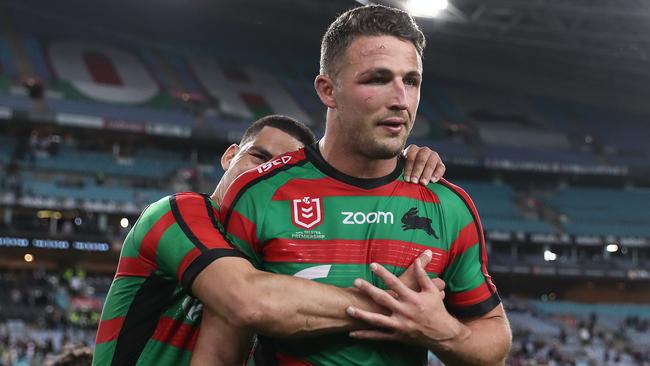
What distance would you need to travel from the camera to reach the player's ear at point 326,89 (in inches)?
120

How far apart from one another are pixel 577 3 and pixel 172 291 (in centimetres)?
2738

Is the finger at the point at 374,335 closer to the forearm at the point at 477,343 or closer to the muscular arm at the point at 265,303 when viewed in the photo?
the muscular arm at the point at 265,303

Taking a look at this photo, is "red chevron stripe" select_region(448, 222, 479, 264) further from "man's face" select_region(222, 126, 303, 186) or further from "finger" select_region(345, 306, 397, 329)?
"man's face" select_region(222, 126, 303, 186)

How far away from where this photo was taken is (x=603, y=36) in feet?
101

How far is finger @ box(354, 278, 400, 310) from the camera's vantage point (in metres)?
2.73

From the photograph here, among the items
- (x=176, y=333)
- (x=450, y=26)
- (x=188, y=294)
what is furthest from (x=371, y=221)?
(x=450, y=26)

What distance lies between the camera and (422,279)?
277 cm

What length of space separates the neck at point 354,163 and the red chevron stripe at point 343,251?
268 millimetres

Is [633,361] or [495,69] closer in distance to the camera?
[633,361]

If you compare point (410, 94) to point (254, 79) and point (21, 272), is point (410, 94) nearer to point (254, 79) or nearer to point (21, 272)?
point (21, 272)

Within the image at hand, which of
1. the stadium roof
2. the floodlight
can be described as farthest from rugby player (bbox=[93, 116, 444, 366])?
Result: the stadium roof

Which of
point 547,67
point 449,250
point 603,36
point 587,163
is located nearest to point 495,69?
point 547,67

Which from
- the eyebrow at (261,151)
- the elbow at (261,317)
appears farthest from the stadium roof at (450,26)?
the elbow at (261,317)

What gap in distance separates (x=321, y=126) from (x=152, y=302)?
33.3m
